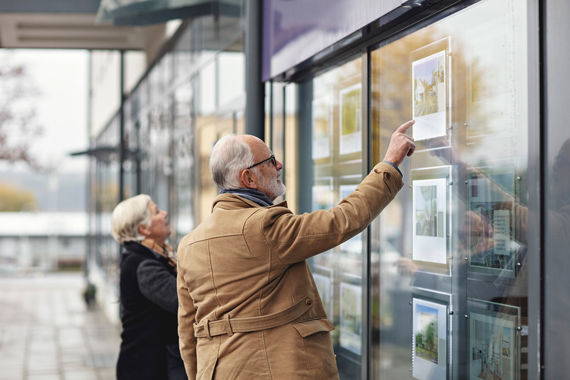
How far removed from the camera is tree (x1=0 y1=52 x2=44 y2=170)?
22703 millimetres

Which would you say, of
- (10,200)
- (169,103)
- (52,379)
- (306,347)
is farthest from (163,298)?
(10,200)

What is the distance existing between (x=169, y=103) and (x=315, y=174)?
16.9ft

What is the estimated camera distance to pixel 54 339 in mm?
10312

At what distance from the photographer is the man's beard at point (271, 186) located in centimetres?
256

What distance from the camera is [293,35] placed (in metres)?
4.27

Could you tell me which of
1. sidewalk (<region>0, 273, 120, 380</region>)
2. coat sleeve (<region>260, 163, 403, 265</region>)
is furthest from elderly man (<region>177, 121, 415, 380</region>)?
sidewalk (<region>0, 273, 120, 380</region>)

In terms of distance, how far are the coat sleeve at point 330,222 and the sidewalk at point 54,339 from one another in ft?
19.9

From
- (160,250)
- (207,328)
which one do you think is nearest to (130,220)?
(160,250)

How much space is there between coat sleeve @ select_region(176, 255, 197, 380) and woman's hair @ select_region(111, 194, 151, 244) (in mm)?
1080

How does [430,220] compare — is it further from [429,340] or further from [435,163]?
[429,340]

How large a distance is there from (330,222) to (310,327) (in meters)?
0.40

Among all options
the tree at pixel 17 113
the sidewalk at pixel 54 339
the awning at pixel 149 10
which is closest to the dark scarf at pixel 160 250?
the awning at pixel 149 10

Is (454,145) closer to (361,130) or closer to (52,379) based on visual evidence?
(361,130)

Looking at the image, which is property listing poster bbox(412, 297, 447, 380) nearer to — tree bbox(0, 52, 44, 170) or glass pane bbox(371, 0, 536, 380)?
glass pane bbox(371, 0, 536, 380)
